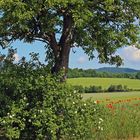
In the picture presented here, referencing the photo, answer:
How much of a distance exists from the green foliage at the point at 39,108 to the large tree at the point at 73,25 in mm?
800

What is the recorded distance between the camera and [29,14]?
28.2 feet

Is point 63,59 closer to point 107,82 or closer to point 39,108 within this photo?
point 39,108

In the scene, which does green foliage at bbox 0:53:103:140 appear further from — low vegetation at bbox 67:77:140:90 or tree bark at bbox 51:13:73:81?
low vegetation at bbox 67:77:140:90

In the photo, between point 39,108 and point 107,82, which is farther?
point 107,82

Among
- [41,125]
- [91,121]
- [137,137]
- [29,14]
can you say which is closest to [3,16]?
[29,14]

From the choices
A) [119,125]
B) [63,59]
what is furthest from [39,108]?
[119,125]

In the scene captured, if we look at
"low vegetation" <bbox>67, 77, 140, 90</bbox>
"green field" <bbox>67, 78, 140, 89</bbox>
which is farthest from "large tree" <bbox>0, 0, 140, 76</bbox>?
"green field" <bbox>67, 78, 140, 89</bbox>

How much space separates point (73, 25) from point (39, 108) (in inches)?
76.5

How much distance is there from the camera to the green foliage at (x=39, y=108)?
9.67 metres

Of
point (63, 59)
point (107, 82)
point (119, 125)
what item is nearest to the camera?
point (63, 59)

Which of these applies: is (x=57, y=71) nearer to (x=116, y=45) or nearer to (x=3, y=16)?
(x=116, y=45)

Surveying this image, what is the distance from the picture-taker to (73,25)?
1037 centimetres

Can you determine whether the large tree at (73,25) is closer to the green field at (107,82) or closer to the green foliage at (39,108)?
the green foliage at (39,108)

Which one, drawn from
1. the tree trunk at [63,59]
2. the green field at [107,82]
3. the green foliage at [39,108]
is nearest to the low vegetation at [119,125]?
the tree trunk at [63,59]
